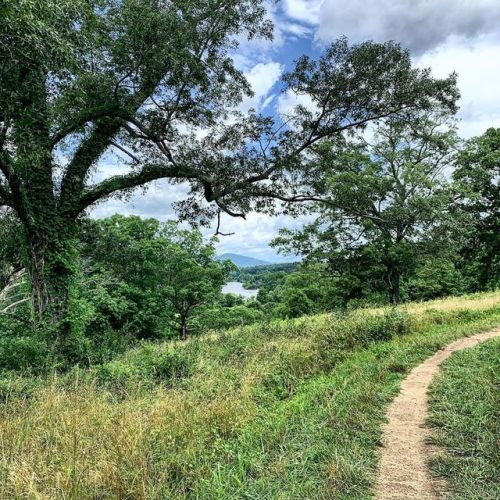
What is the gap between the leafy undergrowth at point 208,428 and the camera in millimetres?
3441

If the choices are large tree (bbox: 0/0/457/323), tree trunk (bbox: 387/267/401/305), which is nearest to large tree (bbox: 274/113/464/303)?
tree trunk (bbox: 387/267/401/305)

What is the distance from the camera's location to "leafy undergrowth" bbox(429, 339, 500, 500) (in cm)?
322

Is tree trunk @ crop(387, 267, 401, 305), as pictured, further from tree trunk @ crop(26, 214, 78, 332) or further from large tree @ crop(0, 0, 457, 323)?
tree trunk @ crop(26, 214, 78, 332)

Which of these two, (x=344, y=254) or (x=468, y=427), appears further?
(x=344, y=254)

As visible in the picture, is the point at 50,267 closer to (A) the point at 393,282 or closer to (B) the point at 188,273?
(B) the point at 188,273

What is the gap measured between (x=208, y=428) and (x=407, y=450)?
2.30 meters

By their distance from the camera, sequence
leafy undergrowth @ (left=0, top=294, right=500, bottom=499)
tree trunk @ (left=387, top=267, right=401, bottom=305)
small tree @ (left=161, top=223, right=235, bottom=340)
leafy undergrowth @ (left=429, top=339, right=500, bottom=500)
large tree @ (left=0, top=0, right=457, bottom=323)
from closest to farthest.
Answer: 1. leafy undergrowth @ (left=429, top=339, right=500, bottom=500)
2. leafy undergrowth @ (left=0, top=294, right=500, bottom=499)
3. large tree @ (left=0, top=0, right=457, bottom=323)
4. tree trunk @ (left=387, top=267, right=401, bottom=305)
5. small tree @ (left=161, top=223, right=235, bottom=340)

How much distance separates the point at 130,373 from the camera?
24.8 feet

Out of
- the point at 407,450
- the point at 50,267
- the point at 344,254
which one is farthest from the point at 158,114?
the point at 344,254

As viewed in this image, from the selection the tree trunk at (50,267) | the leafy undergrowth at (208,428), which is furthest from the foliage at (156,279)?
the leafy undergrowth at (208,428)

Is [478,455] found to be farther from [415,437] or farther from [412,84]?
[412,84]

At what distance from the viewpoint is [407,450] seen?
13.1ft

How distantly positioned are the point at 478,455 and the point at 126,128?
432 inches

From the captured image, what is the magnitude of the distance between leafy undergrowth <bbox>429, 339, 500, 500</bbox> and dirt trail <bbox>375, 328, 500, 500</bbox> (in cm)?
14
